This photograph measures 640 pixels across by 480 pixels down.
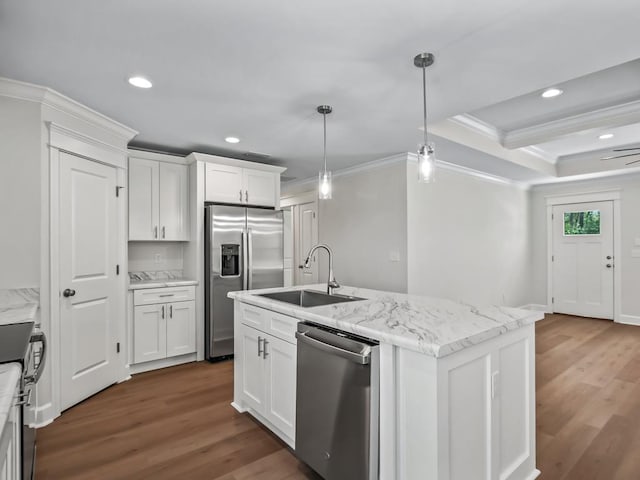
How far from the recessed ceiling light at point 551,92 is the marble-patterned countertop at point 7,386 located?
3.76 meters

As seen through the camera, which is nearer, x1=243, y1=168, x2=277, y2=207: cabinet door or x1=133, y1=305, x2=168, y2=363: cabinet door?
x1=133, y1=305, x2=168, y2=363: cabinet door

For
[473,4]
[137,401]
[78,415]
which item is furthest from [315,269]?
[473,4]

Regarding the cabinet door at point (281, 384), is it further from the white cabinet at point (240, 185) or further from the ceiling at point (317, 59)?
the white cabinet at point (240, 185)

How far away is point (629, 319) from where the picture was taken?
17.6 ft

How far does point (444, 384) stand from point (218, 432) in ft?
5.64

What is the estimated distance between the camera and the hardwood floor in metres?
1.98

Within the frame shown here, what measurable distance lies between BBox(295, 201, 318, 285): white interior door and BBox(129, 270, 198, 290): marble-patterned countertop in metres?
1.99

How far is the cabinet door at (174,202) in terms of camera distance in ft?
12.8

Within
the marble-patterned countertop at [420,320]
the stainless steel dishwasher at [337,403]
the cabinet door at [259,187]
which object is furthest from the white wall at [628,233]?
the stainless steel dishwasher at [337,403]

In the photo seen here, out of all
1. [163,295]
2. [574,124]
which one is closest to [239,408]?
[163,295]

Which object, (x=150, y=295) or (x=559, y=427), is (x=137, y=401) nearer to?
(x=150, y=295)

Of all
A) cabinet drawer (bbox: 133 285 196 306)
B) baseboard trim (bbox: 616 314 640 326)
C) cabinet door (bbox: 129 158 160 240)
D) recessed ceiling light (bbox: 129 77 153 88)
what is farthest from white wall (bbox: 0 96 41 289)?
baseboard trim (bbox: 616 314 640 326)

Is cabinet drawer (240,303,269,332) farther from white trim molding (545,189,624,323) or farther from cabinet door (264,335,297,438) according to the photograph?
white trim molding (545,189,624,323)

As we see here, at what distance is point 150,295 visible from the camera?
3576 mm
